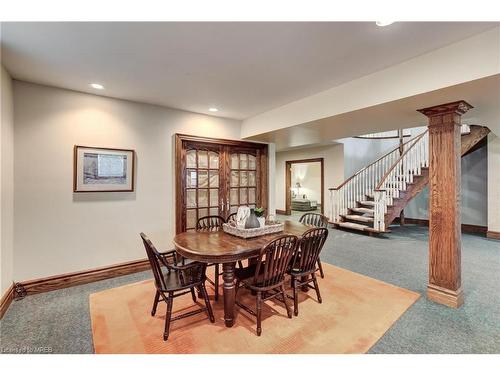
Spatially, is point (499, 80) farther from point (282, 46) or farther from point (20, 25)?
point (20, 25)

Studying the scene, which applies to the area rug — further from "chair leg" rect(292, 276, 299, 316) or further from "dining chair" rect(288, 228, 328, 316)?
"dining chair" rect(288, 228, 328, 316)

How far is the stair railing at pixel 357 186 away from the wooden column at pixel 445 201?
3.97 meters

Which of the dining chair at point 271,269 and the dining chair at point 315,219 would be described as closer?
the dining chair at point 271,269

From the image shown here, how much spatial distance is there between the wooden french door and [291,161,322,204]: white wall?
23.1 feet

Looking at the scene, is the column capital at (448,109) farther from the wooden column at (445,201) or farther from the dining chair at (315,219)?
the dining chair at (315,219)

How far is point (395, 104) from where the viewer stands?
2410 millimetres

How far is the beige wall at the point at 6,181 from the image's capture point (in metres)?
2.31

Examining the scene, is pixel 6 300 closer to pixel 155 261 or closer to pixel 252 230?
pixel 155 261

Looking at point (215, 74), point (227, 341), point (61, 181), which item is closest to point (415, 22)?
point (215, 74)

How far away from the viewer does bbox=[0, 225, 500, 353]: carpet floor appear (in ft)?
6.06

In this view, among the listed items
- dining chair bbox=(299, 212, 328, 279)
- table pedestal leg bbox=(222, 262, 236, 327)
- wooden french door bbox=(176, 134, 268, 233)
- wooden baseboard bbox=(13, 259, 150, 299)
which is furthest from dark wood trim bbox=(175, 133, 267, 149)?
table pedestal leg bbox=(222, 262, 236, 327)

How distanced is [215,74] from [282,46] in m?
0.83

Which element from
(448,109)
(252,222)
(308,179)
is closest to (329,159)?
(308,179)

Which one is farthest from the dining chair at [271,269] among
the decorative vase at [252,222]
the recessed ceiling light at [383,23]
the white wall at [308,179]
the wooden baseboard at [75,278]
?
the white wall at [308,179]
